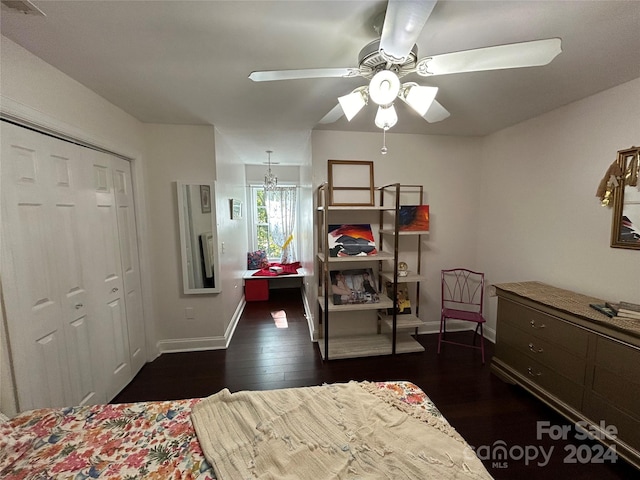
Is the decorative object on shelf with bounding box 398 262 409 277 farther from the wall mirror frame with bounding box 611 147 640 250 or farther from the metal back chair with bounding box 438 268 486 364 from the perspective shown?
the wall mirror frame with bounding box 611 147 640 250

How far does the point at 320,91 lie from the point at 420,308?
2.63 metres

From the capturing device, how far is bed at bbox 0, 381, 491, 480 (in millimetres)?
890

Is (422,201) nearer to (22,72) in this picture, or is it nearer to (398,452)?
(398,452)

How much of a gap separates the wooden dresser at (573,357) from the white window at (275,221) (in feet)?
12.4

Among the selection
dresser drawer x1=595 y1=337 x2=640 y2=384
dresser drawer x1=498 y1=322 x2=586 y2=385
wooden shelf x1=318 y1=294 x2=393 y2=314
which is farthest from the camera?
wooden shelf x1=318 y1=294 x2=393 y2=314

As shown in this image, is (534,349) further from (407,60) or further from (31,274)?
(31,274)

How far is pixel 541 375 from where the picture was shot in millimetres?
1884

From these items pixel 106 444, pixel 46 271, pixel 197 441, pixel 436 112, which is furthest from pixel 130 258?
pixel 436 112

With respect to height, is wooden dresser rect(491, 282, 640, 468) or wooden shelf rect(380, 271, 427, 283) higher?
wooden shelf rect(380, 271, 427, 283)

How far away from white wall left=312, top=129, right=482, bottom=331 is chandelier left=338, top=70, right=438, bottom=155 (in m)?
1.43

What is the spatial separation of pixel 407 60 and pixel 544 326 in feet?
6.79

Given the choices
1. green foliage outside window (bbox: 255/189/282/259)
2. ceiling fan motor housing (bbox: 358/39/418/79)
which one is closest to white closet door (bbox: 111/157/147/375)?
ceiling fan motor housing (bbox: 358/39/418/79)

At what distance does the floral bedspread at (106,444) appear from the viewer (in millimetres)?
890

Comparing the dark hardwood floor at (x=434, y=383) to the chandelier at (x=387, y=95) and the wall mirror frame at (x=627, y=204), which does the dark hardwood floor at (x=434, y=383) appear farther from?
the chandelier at (x=387, y=95)
